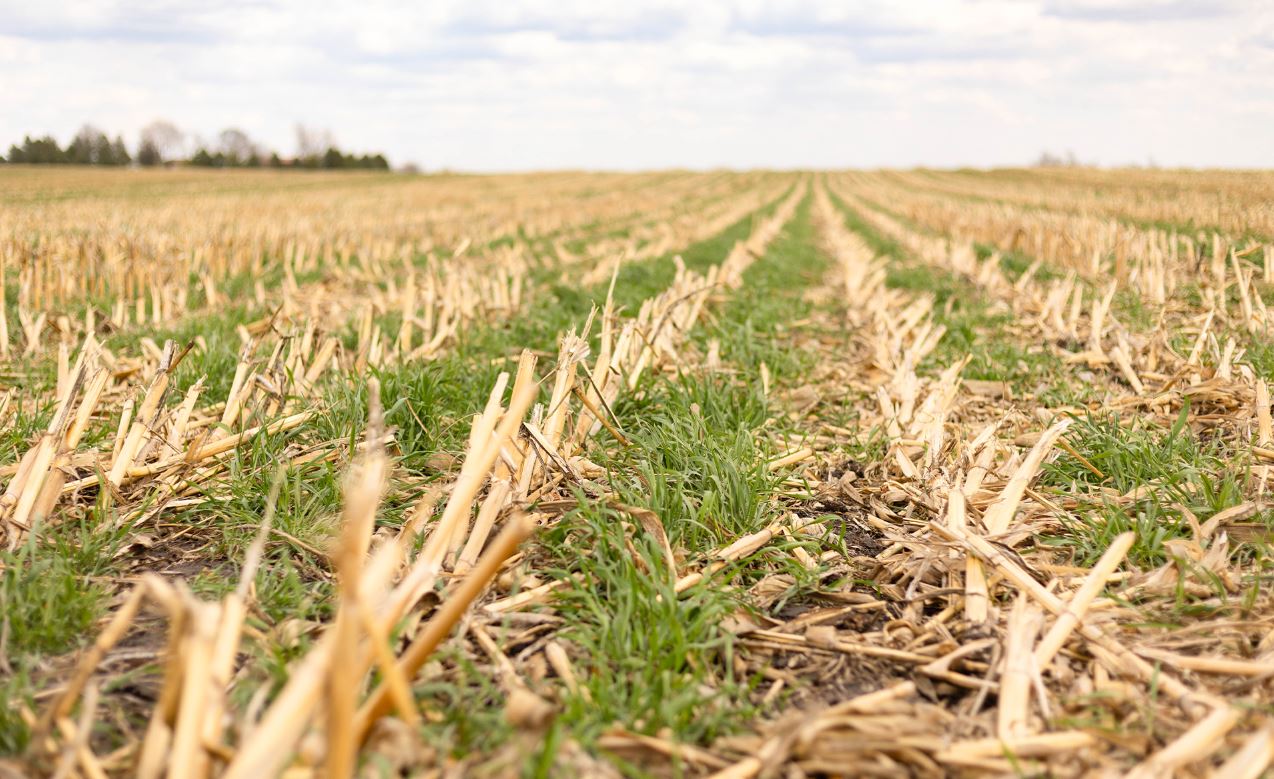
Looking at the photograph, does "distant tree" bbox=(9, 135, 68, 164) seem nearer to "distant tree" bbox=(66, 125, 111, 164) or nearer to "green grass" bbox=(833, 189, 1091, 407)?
"distant tree" bbox=(66, 125, 111, 164)

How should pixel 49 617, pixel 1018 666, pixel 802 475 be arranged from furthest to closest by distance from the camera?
pixel 802 475 < pixel 49 617 < pixel 1018 666

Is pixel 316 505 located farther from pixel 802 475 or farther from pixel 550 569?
pixel 802 475

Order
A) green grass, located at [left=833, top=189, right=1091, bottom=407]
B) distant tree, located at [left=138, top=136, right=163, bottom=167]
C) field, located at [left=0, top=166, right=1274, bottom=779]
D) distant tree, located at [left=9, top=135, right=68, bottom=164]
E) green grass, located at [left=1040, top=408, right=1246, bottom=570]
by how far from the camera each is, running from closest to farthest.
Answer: field, located at [left=0, top=166, right=1274, bottom=779] < green grass, located at [left=1040, top=408, right=1246, bottom=570] < green grass, located at [left=833, top=189, right=1091, bottom=407] < distant tree, located at [left=9, top=135, right=68, bottom=164] < distant tree, located at [left=138, top=136, right=163, bottom=167]

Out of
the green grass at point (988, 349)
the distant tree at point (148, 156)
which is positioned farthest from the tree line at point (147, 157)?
the green grass at point (988, 349)

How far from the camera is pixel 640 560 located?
2.95 m

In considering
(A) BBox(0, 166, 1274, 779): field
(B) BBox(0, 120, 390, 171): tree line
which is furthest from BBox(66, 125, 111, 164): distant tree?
(A) BBox(0, 166, 1274, 779): field

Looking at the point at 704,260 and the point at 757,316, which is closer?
the point at 757,316

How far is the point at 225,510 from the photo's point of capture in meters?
3.46

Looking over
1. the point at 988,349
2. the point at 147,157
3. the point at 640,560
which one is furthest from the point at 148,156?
the point at 640,560

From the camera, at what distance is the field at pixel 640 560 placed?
1974 mm

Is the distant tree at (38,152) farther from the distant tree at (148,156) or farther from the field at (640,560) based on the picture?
the field at (640,560)

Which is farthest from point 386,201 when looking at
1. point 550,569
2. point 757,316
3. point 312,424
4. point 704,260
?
point 550,569

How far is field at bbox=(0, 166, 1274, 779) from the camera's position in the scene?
1974 mm

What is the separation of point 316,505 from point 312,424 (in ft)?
2.61
